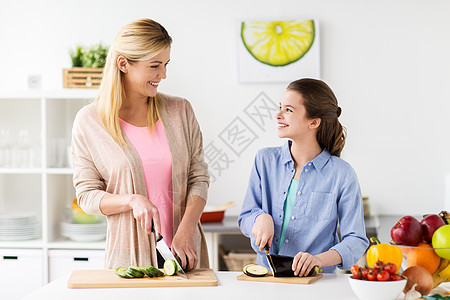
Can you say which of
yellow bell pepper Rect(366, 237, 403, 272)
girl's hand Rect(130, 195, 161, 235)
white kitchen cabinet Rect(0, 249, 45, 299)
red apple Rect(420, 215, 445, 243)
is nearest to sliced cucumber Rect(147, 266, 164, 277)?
girl's hand Rect(130, 195, 161, 235)

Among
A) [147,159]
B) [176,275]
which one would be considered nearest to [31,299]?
[176,275]

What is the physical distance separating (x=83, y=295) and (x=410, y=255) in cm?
82

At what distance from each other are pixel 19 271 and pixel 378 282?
91.2 inches

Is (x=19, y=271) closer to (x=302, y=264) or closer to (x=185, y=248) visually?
(x=185, y=248)

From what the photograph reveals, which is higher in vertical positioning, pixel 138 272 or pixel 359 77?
pixel 359 77

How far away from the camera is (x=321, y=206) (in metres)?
1.72

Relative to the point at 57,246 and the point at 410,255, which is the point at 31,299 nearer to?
the point at 410,255

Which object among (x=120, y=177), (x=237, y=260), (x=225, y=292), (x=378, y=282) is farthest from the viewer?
(x=237, y=260)

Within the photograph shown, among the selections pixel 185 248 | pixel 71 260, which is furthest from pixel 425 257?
pixel 71 260

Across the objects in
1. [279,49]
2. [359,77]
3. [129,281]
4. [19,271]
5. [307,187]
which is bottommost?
[19,271]

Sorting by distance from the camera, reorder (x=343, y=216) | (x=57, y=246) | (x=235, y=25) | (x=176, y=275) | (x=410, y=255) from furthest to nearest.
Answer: (x=235, y=25)
(x=57, y=246)
(x=343, y=216)
(x=176, y=275)
(x=410, y=255)

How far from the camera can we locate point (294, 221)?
5.70 feet

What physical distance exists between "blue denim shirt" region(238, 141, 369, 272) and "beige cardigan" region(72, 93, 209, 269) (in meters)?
0.20

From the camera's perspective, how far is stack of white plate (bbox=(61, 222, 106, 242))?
3.04 meters
